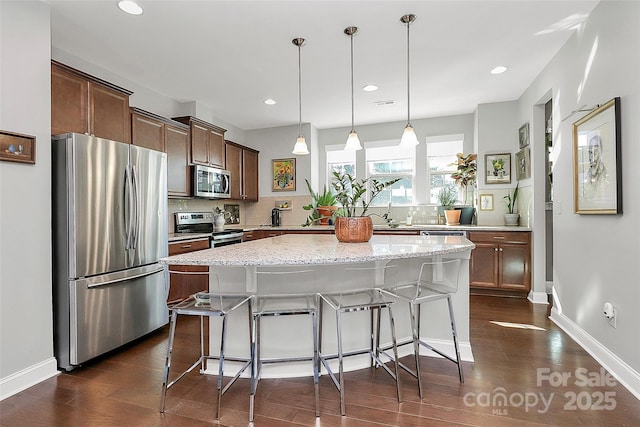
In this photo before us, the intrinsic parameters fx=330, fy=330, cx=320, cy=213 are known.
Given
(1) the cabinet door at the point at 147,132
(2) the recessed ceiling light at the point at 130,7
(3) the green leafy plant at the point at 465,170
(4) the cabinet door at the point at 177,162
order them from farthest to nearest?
1. (3) the green leafy plant at the point at 465,170
2. (4) the cabinet door at the point at 177,162
3. (1) the cabinet door at the point at 147,132
4. (2) the recessed ceiling light at the point at 130,7

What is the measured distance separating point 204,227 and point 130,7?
3000 mm

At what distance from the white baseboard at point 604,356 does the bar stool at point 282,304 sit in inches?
76.0

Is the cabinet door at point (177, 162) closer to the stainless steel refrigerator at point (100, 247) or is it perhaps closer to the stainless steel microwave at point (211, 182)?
the stainless steel microwave at point (211, 182)

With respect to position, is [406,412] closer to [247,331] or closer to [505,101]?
[247,331]

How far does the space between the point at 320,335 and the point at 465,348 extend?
45.3 inches

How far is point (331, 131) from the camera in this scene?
595cm

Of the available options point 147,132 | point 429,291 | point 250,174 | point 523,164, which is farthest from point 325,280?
point 250,174

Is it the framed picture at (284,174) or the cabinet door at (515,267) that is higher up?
the framed picture at (284,174)

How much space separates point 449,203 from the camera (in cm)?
520

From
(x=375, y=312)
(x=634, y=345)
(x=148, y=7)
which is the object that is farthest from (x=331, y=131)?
(x=634, y=345)

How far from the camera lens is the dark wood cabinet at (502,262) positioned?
4090 mm

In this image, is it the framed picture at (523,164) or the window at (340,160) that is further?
the window at (340,160)

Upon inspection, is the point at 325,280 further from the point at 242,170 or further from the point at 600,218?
the point at 242,170

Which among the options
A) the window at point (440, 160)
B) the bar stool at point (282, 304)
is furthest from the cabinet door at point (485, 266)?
the bar stool at point (282, 304)
